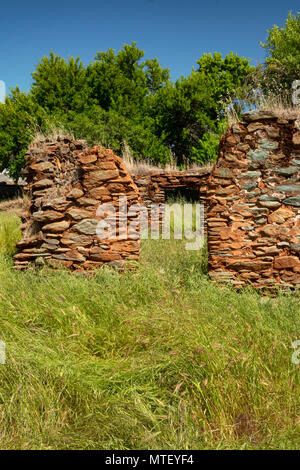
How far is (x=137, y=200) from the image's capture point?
5707 millimetres

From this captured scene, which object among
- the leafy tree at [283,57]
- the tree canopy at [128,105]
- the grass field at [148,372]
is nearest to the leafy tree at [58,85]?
the tree canopy at [128,105]

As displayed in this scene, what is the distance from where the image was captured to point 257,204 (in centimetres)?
492

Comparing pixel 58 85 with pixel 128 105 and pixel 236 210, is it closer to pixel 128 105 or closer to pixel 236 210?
pixel 128 105

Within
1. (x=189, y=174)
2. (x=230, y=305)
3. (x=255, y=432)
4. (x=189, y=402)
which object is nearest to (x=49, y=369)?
(x=189, y=402)

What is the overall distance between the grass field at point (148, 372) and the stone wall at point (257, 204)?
0.62 m

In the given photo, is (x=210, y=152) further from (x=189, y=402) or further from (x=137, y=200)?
(x=189, y=402)

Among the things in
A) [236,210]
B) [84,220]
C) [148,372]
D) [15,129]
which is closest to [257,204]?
[236,210]

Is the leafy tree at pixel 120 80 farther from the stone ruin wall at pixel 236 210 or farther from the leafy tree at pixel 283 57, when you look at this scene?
the stone ruin wall at pixel 236 210

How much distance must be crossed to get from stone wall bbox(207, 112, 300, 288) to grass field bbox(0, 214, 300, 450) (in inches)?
24.4

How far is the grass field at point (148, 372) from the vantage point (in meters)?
2.46

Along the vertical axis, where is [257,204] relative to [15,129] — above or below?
below

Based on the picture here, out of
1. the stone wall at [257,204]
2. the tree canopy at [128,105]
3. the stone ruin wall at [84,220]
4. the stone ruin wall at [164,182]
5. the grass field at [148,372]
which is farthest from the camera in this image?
the tree canopy at [128,105]

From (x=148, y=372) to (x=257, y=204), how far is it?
9.21 feet

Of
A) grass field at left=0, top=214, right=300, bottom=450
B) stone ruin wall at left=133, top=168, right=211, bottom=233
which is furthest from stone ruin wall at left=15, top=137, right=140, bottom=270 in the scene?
stone ruin wall at left=133, top=168, right=211, bottom=233
